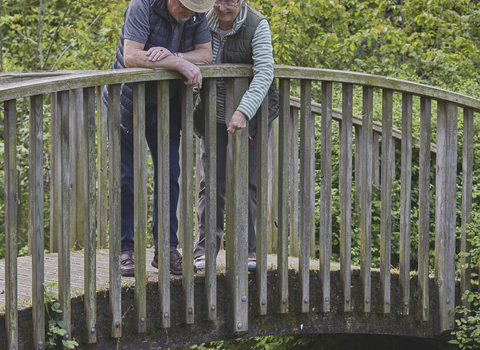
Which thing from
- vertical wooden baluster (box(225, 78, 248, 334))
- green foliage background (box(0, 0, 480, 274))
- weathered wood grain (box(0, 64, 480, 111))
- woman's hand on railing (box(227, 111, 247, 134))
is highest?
green foliage background (box(0, 0, 480, 274))

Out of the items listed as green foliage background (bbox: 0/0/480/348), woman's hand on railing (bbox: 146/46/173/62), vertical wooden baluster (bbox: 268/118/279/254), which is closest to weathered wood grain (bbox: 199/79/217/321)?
woman's hand on railing (bbox: 146/46/173/62)

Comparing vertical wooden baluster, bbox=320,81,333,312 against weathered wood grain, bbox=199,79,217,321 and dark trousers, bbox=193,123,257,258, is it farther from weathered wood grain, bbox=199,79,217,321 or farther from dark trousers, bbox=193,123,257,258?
weathered wood grain, bbox=199,79,217,321

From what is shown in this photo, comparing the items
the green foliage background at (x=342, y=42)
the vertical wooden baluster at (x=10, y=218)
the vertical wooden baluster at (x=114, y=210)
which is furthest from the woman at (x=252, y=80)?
the green foliage background at (x=342, y=42)

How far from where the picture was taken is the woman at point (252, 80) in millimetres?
3676

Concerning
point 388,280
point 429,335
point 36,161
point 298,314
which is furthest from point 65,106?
point 429,335

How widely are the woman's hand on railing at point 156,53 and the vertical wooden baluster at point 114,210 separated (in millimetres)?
234

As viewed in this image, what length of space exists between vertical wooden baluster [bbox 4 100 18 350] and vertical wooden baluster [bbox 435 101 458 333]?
9.68ft

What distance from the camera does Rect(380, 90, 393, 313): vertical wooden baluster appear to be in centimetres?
439

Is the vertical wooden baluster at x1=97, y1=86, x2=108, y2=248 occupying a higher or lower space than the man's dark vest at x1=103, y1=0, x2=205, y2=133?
lower

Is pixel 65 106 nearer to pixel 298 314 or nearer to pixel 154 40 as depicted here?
pixel 154 40

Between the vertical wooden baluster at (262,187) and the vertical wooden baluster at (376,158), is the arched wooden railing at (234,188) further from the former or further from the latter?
the vertical wooden baluster at (376,158)

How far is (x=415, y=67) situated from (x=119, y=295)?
6.51m

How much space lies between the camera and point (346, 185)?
4.25 metres

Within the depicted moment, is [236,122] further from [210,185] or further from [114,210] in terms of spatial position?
[114,210]
